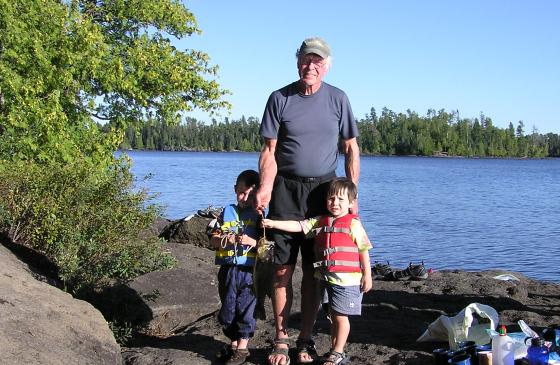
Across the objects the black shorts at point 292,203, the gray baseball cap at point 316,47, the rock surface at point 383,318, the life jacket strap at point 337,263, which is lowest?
the rock surface at point 383,318

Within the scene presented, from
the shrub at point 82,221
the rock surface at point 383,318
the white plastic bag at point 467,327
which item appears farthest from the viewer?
the shrub at point 82,221

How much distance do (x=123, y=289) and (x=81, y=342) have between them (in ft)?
7.10

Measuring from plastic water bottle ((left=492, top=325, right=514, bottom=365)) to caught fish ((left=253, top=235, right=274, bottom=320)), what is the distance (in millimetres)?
1701

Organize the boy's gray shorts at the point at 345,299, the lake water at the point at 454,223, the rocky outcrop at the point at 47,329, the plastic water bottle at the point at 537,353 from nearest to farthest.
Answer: the rocky outcrop at the point at 47,329
the plastic water bottle at the point at 537,353
the boy's gray shorts at the point at 345,299
the lake water at the point at 454,223

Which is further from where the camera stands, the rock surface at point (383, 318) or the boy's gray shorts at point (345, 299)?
the rock surface at point (383, 318)

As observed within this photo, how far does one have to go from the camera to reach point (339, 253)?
5.12m

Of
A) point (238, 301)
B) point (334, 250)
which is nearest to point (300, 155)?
point (334, 250)

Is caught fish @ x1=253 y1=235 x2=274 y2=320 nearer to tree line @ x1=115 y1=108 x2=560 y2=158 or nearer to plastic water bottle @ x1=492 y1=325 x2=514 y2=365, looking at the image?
plastic water bottle @ x1=492 y1=325 x2=514 y2=365

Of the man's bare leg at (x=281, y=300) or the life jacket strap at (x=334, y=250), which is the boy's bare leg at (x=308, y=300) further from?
the life jacket strap at (x=334, y=250)

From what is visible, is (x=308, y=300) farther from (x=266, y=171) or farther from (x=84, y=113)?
(x=84, y=113)

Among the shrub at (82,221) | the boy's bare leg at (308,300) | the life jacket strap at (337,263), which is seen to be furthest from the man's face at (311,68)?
the shrub at (82,221)

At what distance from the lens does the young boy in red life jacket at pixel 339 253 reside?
5.12 meters

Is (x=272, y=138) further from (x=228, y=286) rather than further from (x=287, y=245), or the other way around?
(x=228, y=286)

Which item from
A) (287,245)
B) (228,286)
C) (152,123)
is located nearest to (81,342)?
(228,286)
